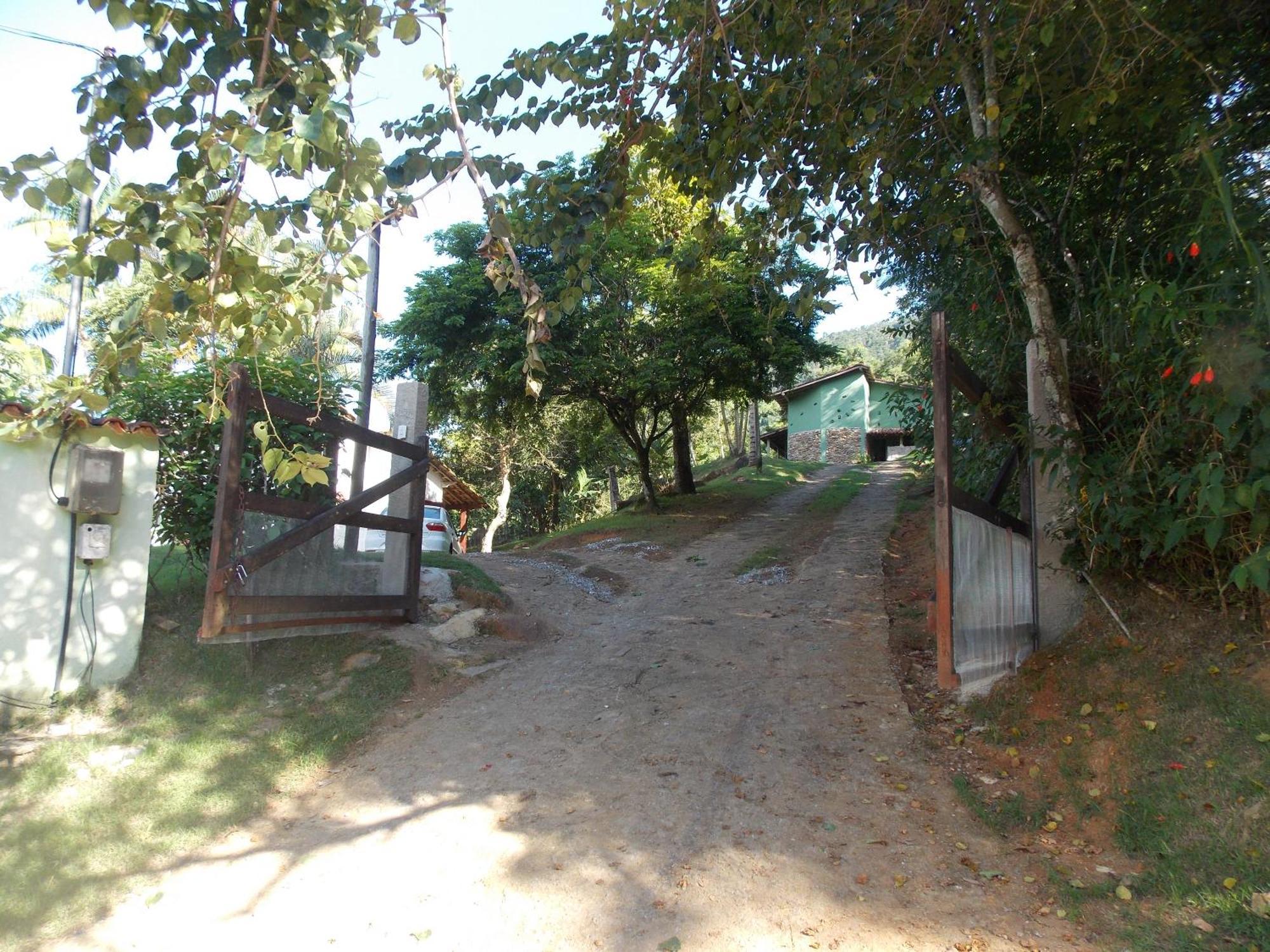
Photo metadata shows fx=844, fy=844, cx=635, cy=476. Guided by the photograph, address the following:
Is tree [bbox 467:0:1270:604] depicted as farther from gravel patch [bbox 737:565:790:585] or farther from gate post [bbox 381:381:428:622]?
gravel patch [bbox 737:565:790:585]

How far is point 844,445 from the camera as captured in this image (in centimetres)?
4088

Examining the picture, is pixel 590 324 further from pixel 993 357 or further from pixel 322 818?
pixel 322 818

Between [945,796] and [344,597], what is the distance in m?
5.18

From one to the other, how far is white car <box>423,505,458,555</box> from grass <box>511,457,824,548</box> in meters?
2.41

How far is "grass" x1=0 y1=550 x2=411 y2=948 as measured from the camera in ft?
13.8

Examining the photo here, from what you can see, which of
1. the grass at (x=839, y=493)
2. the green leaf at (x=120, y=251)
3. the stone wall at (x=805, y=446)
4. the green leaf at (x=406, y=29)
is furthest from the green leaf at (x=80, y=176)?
the stone wall at (x=805, y=446)

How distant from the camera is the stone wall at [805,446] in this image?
1630 inches

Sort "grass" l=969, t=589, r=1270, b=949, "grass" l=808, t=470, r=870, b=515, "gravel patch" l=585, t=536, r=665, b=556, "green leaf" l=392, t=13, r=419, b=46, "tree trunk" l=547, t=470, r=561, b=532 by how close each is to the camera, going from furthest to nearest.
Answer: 1. "tree trunk" l=547, t=470, r=561, b=532
2. "grass" l=808, t=470, r=870, b=515
3. "gravel patch" l=585, t=536, r=665, b=556
4. "grass" l=969, t=589, r=1270, b=949
5. "green leaf" l=392, t=13, r=419, b=46

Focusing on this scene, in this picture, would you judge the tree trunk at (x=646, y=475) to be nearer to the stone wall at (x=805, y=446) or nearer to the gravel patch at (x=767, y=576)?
the gravel patch at (x=767, y=576)

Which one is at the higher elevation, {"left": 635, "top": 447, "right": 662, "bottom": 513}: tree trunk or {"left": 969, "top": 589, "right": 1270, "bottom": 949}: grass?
{"left": 635, "top": 447, "right": 662, "bottom": 513}: tree trunk

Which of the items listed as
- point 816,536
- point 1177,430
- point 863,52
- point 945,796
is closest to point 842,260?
point 863,52

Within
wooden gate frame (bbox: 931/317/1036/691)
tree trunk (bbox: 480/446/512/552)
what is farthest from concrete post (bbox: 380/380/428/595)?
tree trunk (bbox: 480/446/512/552)

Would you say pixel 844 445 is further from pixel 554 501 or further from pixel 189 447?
pixel 189 447

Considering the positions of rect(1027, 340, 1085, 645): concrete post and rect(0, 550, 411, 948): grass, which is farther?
rect(1027, 340, 1085, 645): concrete post
